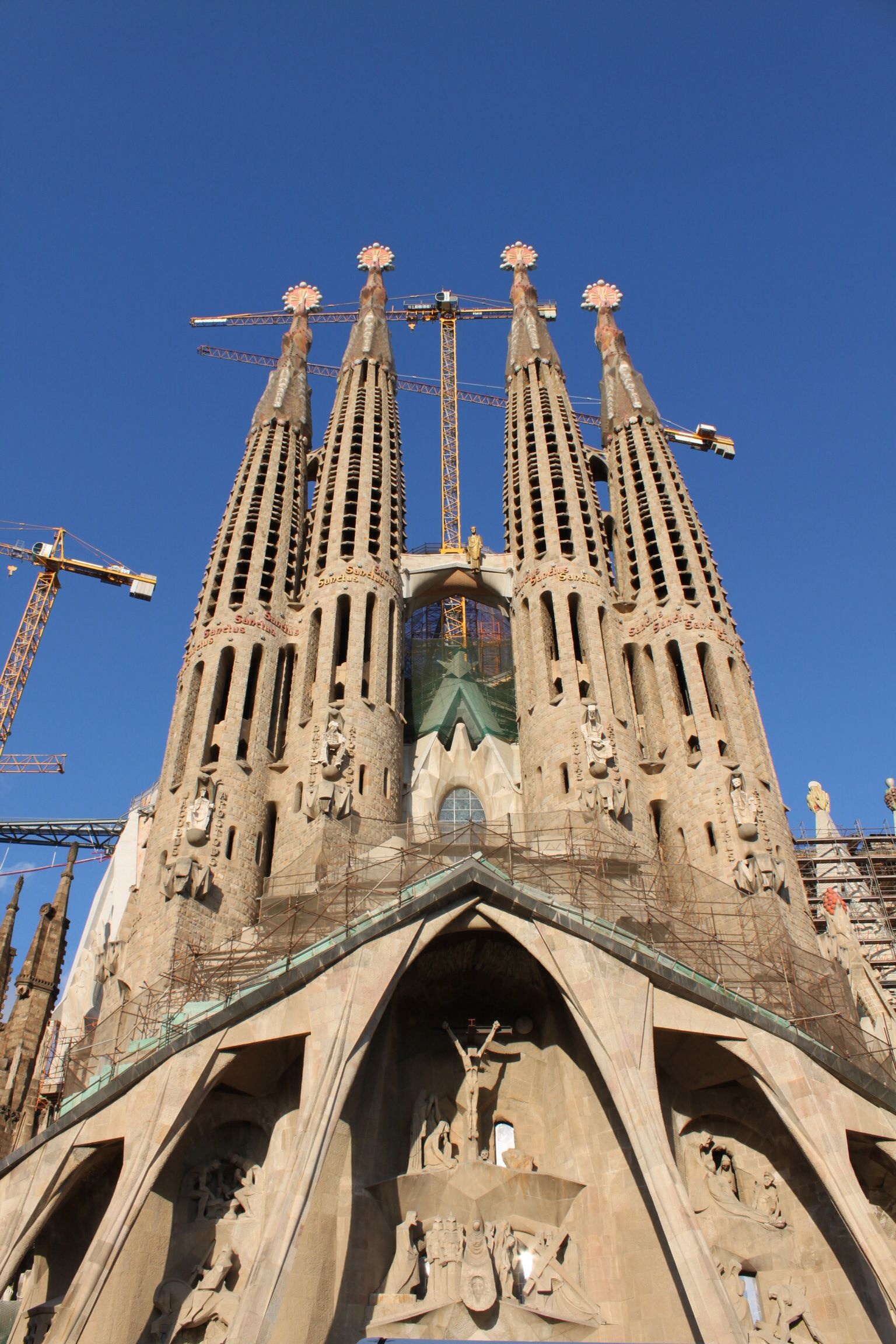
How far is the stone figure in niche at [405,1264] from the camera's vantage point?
18438 millimetres

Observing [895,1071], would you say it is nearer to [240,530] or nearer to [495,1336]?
[495,1336]

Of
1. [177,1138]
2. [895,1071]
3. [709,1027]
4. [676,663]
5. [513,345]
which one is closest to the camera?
[177,1138]

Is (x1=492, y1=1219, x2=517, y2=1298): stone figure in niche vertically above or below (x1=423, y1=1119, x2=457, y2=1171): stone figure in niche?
below

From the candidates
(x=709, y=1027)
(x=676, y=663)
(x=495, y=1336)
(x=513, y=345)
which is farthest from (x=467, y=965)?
(x=513, y=345)

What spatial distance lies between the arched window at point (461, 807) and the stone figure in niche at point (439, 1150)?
9.33m

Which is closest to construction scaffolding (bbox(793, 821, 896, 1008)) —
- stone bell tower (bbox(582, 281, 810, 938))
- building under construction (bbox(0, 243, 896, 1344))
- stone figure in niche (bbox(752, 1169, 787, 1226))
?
building under construction (bbox(0, 243, 896, 1344))

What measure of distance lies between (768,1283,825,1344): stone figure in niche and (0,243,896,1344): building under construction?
6 cm

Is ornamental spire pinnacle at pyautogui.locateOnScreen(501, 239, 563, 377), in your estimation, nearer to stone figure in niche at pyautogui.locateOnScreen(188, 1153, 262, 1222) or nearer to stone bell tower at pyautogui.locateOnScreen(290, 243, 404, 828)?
stone bell tower at pyautogui.locateOnScreen(290, 243, 404, 828)

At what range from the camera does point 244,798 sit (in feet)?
80.0

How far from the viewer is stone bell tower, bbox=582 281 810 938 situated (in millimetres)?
23766

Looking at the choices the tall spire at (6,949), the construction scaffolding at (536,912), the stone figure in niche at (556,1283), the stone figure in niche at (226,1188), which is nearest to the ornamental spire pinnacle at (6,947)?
the tall spire at (6,949)

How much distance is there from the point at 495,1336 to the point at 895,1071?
354 inches

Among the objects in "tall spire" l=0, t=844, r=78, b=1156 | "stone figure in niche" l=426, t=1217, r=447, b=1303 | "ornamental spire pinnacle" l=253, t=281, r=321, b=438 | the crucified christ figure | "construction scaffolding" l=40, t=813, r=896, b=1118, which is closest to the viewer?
"stone figure in niche" l=426, t=1217, r=447, b=1303

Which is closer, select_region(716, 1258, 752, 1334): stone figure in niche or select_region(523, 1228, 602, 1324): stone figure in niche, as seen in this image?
select_region(716, 1258, 752, 1334): stone figure in niche
